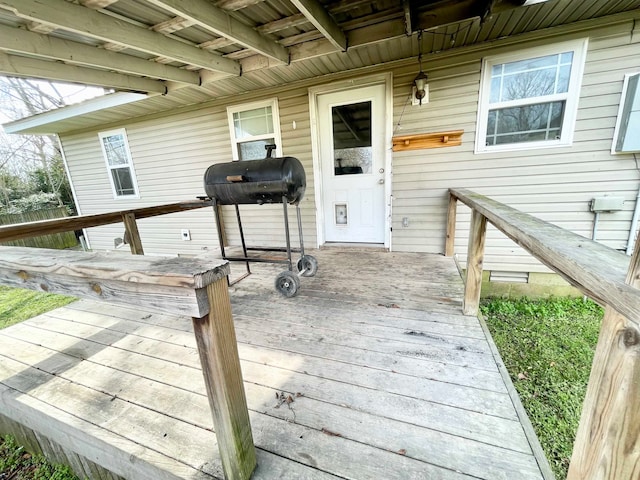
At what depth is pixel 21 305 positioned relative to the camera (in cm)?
364

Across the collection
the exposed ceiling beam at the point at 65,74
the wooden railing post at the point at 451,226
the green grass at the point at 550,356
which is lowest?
the green grass at the point at 550,356

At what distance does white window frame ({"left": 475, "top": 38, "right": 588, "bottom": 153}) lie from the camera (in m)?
2.66

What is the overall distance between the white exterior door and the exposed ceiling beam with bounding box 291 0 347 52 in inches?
39.8

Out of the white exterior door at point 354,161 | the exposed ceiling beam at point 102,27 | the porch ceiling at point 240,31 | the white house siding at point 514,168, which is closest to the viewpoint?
the exposed ceiling beam at point 102,27

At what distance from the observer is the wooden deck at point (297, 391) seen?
3.51 ft

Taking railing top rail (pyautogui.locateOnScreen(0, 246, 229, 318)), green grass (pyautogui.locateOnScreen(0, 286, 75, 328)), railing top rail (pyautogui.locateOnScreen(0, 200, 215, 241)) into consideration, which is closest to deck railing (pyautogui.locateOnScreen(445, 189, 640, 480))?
railing top rail (pyautogui.locateOnScreen(0, 246, 229, 318))

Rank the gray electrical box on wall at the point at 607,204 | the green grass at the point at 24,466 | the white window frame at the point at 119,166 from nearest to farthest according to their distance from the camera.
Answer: the green grass at the point at 24,466 < the gray electrical box on wall at the point at 607,204 < the white window frame at the point at 119,166

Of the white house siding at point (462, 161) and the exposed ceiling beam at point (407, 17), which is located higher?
the exposed ceiling beam at point (407, 17)

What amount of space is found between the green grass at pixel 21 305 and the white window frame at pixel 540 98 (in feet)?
19.3

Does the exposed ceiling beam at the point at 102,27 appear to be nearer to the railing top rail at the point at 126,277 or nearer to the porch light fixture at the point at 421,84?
the railing top rail at the point at 126,277

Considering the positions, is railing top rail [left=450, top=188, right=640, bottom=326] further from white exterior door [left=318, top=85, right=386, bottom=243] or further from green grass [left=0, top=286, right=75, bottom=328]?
green grass [left=0, top=286, right=75, bottom=328]

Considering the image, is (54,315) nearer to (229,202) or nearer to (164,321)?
(164,321)

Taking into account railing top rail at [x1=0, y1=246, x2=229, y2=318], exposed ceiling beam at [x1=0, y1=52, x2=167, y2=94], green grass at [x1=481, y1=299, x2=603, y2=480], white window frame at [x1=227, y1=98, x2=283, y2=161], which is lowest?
green grass at [x1=481, y1=299, x2=603, y2=480]

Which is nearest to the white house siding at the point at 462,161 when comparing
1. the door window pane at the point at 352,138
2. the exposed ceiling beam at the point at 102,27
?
the door window pane at the point at 352,138
